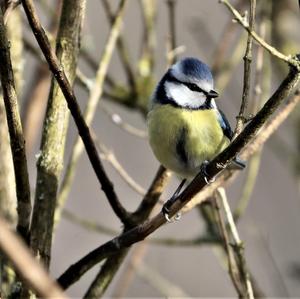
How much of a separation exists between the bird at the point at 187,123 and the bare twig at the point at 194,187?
329 mm

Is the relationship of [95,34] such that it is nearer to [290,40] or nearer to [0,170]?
[290,40]

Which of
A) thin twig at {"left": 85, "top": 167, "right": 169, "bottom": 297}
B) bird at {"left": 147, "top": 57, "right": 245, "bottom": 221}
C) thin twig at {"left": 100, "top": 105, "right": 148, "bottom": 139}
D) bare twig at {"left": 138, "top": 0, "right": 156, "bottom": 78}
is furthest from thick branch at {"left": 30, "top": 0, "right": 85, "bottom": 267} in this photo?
bare twig at {"left": 138, "top": 0, "right": 156, "bottom": 78}

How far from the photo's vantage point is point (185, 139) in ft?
4.70

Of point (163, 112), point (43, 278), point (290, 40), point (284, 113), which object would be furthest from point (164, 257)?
point (43, 278)

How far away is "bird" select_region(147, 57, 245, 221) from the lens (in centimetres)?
142

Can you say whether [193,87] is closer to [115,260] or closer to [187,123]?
[187,123]

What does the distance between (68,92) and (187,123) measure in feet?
1.83

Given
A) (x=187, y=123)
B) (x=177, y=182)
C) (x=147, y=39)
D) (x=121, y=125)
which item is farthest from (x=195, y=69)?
(x=177, y=182)

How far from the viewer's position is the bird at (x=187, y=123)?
1.42 meters

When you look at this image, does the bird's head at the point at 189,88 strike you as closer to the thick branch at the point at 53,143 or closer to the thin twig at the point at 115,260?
the thin twig at the point at 115,260

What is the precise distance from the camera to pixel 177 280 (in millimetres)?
2992

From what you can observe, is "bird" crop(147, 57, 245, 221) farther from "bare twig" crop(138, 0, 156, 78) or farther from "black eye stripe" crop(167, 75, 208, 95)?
"bare twig" crop(138, 0, 156, 78)

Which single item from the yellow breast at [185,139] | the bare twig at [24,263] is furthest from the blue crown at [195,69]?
the bare twig at [24,263]

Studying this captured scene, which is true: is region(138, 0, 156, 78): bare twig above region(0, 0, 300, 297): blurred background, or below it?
above
